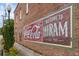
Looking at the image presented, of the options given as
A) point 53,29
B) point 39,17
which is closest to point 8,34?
point 39,17

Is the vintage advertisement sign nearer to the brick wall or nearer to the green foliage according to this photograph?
the brick wall

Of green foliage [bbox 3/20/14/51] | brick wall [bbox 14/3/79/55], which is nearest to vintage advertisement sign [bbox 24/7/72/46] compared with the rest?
brick wall [bbox 14/3/79/55]

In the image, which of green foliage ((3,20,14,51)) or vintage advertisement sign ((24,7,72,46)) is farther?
green foliage ((3,20,14,51))

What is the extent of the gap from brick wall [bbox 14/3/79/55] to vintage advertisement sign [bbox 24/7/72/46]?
5cm

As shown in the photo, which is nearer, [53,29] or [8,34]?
[53,29]

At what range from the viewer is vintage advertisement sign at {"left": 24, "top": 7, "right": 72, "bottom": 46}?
2.11 m

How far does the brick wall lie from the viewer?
2055mm

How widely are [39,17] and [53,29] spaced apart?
257 mm

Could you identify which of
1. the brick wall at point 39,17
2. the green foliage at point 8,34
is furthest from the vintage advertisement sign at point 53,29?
the green foliage at point 8,34

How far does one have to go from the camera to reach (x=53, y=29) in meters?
2.25

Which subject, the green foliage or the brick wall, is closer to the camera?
the brick wall

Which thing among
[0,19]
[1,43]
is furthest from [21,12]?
[1,43]

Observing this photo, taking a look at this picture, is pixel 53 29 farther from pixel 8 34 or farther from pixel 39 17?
pixel 8 34

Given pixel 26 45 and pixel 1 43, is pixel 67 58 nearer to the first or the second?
pixel 26 45
